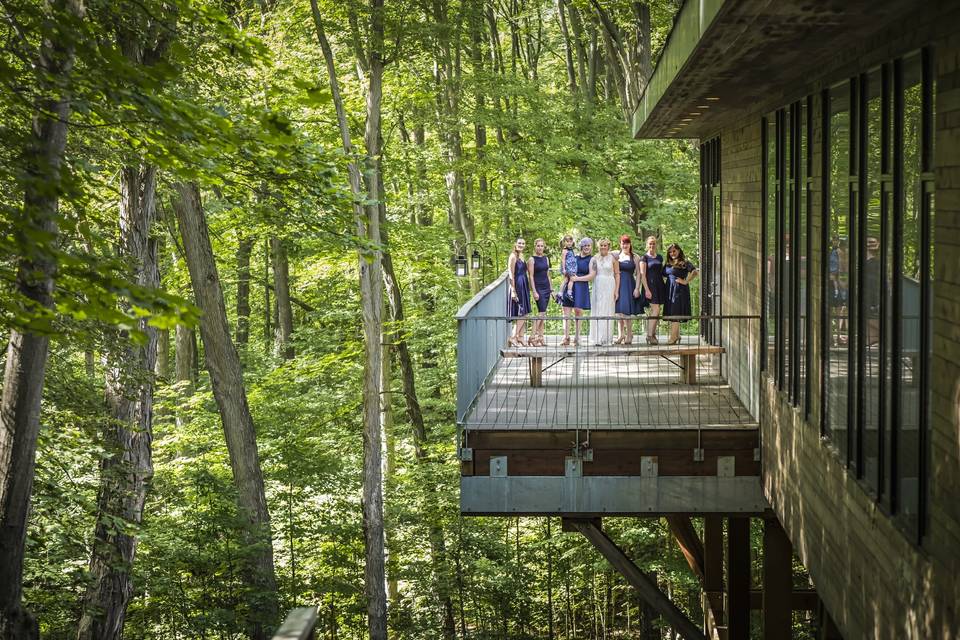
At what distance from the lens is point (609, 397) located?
12.3 m

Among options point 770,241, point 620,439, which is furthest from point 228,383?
point 770,241

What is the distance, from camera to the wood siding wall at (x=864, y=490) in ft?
15.7

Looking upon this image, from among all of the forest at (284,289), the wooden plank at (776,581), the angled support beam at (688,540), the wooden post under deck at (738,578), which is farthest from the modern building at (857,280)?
the angled support beam at (688,540)

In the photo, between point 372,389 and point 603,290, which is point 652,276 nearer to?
point 603,290

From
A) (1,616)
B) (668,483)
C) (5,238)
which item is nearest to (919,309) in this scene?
(5,238)

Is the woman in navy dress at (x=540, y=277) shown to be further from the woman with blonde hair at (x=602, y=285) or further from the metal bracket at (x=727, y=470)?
the metal bracket at (x=727, y=470)

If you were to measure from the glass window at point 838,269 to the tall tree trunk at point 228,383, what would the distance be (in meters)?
10.1

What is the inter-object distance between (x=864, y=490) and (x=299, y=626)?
13.4ft

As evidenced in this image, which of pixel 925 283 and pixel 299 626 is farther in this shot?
pixel 925 283

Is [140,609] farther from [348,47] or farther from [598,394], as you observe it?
[348,47]

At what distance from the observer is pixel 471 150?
24969 millimetres

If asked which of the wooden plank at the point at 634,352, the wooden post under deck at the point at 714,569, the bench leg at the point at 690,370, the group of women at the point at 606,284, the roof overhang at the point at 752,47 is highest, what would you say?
the roof overhang at the point at 752,47

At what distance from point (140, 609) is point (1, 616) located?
8.66 meters

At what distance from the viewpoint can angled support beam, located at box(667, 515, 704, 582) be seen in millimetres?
14382
